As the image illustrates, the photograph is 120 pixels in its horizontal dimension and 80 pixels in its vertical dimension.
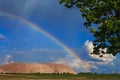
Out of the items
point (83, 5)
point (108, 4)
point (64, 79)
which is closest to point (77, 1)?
point (83, 5)

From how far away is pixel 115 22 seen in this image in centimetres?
5506

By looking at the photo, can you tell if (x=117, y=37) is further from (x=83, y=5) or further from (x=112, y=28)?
(x=83, y=5)

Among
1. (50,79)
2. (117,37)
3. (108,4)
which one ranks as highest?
(108,4)

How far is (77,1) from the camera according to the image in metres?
59.8

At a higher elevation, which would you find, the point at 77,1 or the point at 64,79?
the point at 77,1

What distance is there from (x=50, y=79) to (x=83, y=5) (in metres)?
10.3

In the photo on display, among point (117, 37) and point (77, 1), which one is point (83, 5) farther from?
point (117, 37)

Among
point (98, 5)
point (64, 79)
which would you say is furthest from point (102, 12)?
point (64, 79)

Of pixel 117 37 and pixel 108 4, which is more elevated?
pixel 108 4

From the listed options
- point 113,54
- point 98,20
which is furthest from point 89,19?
point 113,54

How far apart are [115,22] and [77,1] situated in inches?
277

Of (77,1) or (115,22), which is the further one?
(77,1)

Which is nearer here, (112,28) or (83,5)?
(112,28)

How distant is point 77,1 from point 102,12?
415 cm
